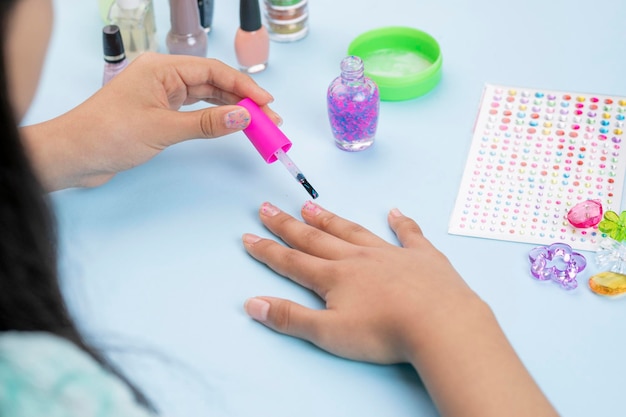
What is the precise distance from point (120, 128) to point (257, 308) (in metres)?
0.27

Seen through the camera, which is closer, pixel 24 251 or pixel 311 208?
pixel 24 251

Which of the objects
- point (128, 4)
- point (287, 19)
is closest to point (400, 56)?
point (287, 19)

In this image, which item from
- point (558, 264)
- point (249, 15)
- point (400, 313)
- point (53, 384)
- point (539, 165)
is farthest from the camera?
point (249, 15)

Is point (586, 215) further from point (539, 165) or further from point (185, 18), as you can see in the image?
point (185, 18)

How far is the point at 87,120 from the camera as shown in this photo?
952mm

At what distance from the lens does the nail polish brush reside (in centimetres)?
96

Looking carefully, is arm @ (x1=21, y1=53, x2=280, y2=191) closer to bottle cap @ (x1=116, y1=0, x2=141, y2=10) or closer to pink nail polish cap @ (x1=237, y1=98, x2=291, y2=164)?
pink nail polish cap @ (x1=237, y1=98, x2=291, y2=164)

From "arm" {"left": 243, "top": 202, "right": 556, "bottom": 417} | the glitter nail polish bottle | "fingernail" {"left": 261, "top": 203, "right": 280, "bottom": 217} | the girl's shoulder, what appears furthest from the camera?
the glitter nail polish bottle

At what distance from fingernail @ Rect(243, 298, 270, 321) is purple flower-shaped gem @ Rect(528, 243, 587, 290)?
286 millimetres

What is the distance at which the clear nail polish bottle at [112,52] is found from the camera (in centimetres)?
107

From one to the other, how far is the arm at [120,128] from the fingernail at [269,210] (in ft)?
0.32

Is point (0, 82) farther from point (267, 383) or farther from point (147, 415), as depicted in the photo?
point (267, 383)

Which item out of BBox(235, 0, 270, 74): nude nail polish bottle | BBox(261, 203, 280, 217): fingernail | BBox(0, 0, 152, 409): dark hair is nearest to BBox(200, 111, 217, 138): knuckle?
BBox(261, 203, 280, 217): fingernail

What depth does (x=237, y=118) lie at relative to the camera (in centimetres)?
95
